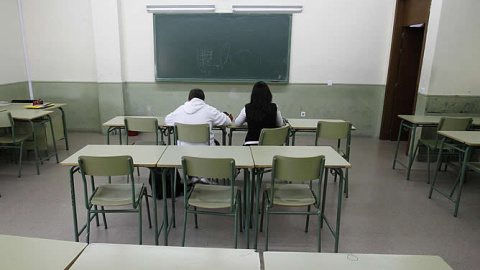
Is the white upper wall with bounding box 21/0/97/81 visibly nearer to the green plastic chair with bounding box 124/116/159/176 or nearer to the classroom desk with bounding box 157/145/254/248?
the green plastic chair with bounding box 124/116/159/176

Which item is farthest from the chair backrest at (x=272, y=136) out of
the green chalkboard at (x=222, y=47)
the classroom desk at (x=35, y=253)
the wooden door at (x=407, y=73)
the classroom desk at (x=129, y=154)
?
the wooden door at (x=407, y=73)

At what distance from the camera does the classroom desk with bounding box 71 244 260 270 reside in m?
1.23

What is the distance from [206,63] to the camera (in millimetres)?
5840

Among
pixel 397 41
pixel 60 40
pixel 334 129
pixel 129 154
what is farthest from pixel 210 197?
pixel 60 40

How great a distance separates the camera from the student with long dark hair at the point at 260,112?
3.20 m

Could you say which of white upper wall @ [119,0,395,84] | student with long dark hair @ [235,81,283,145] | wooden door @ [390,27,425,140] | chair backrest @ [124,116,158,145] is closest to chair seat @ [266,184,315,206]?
student with long dark hair @ [235,81,283,145]

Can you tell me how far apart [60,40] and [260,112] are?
15.5 feet

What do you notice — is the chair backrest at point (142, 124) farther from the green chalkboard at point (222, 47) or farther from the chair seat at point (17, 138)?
the green chalkboard at point (222, 47)

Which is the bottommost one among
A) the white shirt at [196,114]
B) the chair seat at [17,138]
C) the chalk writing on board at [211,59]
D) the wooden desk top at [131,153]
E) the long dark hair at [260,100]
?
the chair seat at [17,138]

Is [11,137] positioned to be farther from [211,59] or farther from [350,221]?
[350,221]

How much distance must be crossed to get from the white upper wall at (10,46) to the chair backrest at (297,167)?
5.30 m

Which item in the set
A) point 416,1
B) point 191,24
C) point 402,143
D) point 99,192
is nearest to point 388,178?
point 402,143

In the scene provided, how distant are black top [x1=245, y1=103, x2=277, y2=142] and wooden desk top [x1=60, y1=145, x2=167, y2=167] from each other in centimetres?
98

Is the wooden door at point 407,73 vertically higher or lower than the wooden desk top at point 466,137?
higher
